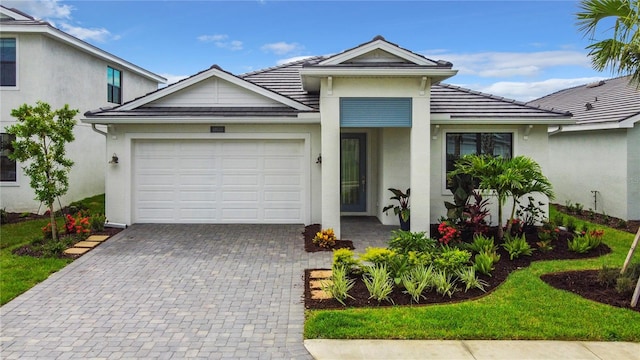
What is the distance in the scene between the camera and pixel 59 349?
18.6 feet

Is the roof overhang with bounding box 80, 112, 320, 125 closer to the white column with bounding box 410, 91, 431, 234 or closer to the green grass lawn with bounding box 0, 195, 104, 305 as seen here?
the white column with bounding box 410, 91, 431, 234

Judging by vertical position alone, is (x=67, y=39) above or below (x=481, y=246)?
above

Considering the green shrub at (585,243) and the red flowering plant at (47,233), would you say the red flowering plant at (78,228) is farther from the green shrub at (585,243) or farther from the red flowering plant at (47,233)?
the green shrub at (585,243)

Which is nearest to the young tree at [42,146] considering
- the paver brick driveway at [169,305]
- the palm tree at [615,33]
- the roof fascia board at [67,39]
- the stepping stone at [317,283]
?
the paver brick driveway at [169,305]

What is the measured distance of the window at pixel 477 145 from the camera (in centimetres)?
1312

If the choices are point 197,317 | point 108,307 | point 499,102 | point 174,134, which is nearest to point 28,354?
point 108,307

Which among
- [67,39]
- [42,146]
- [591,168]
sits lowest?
[591,168]

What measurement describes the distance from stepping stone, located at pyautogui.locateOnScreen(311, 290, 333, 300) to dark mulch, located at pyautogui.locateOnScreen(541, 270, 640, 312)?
3856 millimetres

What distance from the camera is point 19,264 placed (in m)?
9.27

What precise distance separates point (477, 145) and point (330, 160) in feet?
15.0

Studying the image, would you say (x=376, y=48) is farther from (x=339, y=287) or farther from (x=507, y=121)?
(x=339, y=287)

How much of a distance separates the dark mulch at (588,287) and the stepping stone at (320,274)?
12.4 feet

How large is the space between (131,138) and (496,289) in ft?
32.9

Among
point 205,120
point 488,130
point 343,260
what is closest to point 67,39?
point 205,120
